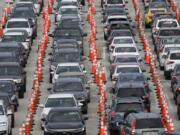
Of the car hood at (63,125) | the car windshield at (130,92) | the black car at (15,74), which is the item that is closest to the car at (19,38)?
the black car at (15,74)

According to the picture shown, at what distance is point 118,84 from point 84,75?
315cm

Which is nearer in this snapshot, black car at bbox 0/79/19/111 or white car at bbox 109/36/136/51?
black car at bbox 0/79/19/111

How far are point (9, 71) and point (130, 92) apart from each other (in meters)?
7.30

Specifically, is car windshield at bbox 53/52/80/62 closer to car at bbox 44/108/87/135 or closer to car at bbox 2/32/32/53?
car at bbox 2/32/32/53

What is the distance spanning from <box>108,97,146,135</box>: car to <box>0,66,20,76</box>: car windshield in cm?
990

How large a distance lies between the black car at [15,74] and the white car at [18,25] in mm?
14586

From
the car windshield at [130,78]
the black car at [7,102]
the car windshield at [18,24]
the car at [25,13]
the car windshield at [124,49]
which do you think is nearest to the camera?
the black car at [7,102]

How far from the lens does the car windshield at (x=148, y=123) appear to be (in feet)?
137

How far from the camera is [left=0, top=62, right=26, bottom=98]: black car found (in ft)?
181

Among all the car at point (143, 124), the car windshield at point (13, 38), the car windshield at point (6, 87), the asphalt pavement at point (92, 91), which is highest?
the car at point (143, 124)

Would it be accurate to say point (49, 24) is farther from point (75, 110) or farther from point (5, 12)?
point (75, 110)

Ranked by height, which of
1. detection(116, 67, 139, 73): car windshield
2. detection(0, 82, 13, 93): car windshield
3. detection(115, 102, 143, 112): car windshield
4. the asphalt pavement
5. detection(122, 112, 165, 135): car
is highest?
detection(122, 112, 165, 135): car

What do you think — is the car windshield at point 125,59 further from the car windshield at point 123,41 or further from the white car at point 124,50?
the car windshield at point 123,41

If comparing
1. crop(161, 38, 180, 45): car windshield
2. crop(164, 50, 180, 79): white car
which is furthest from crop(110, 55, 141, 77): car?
crop(161, 38, 180, 45): car windshield
